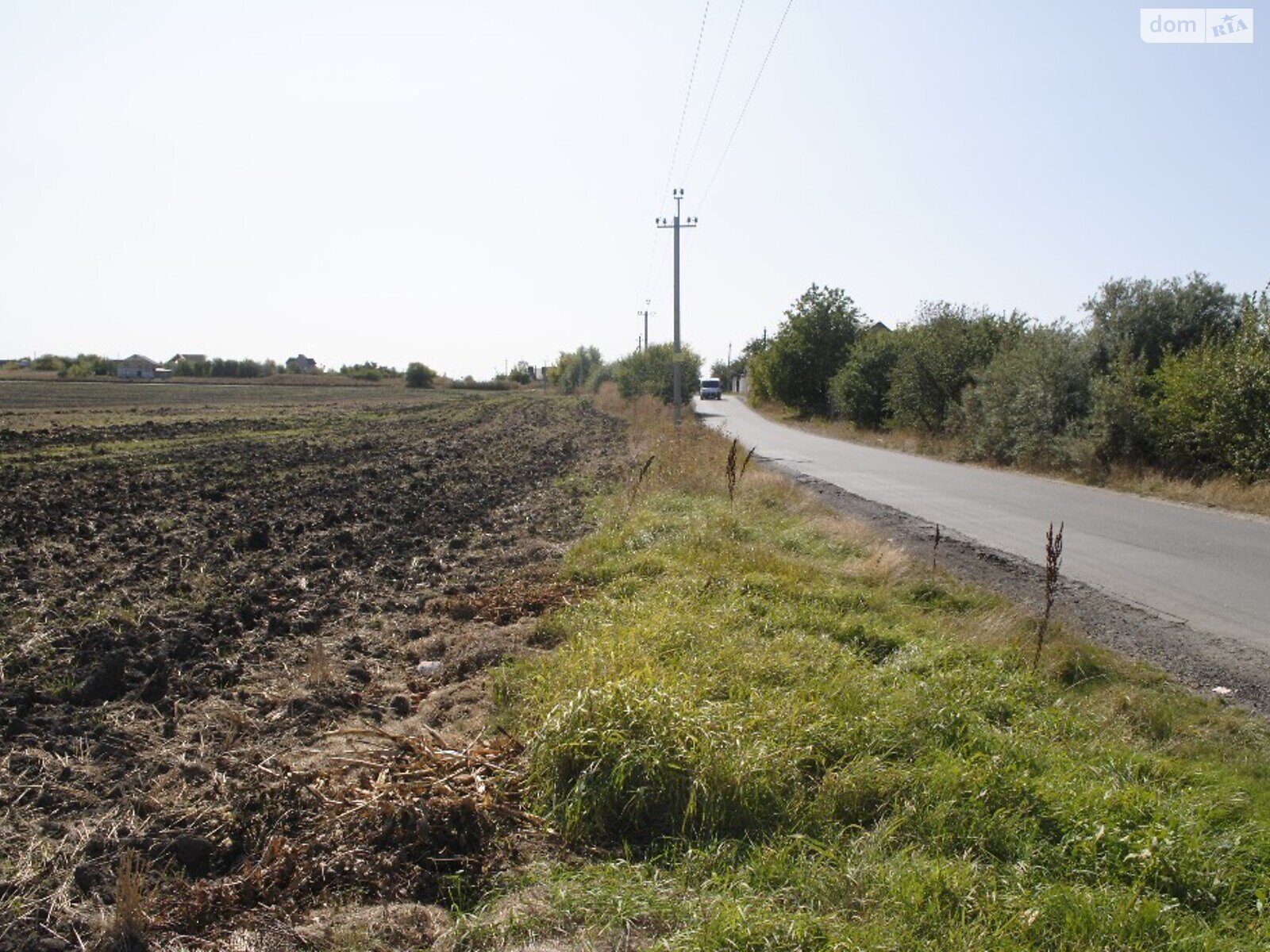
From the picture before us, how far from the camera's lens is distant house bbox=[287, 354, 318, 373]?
128750mm

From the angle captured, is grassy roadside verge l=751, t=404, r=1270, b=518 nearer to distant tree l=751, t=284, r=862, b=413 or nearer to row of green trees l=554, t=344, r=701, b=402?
row of green trees l=554, t=344, r=701, b=402

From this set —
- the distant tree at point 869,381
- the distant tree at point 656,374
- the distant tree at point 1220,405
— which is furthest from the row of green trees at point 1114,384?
the distant tree at point 656,374

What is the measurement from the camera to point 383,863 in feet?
12.8

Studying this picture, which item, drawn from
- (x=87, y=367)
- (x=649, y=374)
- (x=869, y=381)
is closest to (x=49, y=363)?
(x=87, y=367)

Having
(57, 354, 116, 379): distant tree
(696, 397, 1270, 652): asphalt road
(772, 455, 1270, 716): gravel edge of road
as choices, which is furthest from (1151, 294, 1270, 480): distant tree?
(57, 354, 116, 379): distant tree

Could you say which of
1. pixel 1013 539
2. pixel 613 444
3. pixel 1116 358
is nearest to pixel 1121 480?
pixel 1116 358

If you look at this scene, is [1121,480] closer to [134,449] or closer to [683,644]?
[683,644]

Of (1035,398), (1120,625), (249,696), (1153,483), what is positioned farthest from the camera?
(1035,398)

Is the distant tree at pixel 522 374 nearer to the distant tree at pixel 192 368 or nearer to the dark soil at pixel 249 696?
the distant tree at pixel 192 368

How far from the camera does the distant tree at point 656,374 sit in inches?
2360

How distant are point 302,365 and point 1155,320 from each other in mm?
130244

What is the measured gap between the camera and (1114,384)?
21.6 metres

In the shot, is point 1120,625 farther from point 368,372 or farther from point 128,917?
point 368,372

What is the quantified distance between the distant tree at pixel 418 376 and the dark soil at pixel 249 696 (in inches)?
4044
